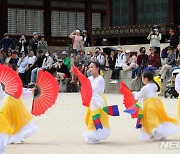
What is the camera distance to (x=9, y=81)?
24.9 ft

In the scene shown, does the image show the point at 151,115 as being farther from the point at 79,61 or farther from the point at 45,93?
the point at 79,61

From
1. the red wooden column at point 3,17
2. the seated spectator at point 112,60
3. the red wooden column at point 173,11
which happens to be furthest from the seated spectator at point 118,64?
the red wooden column at point 3,17

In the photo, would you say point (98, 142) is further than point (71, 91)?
No

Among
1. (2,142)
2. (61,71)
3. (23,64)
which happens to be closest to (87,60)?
(61,71)

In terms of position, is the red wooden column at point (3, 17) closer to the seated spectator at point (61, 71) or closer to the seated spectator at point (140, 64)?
the seated spectator at point (61, 71)

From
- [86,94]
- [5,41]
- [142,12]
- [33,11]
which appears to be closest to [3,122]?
[86,94]

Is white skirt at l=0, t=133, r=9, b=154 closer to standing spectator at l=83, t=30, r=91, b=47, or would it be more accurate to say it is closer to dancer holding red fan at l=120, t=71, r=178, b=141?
dancer holding red fan at l=120, t=71, r=178, b=141

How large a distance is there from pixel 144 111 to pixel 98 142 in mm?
937

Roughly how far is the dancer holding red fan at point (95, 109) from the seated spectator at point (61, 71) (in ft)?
40.7

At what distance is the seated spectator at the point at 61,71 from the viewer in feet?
69.7

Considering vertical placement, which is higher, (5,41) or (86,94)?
(5,41)

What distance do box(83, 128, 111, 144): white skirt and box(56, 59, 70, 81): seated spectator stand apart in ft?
41.6

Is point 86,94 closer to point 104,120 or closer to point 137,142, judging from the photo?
point 104,120

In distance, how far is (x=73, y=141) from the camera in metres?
8.81
